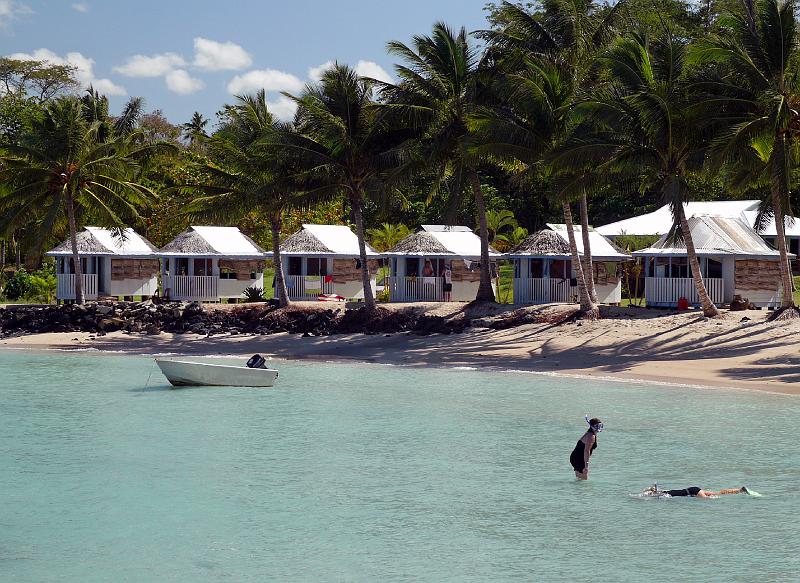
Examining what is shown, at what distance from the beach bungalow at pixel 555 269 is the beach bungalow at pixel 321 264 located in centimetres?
749

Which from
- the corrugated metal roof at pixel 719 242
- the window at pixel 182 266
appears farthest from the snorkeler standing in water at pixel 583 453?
the window at pixel 182 266

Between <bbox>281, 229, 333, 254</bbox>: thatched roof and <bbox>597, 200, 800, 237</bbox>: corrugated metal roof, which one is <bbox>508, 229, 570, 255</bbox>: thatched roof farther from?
<bbox>281, 229, 333, 254</bbox>: thatched roof

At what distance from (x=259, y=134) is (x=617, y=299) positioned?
15.2 meters

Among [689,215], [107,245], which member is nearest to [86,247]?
[107,245]

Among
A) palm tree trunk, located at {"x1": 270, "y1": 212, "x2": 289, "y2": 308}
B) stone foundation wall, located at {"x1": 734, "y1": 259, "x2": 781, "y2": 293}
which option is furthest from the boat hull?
stone foundation wall, located at {"x1": 734, "y1": 259, "x2": 781, "y2": 293}

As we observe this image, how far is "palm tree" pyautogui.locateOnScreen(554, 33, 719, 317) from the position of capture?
31859mm

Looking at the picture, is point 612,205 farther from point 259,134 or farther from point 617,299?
point 259,134

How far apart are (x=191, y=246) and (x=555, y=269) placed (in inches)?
611

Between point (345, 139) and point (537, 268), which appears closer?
point (345, 139)

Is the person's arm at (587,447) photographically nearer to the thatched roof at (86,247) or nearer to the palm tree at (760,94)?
the palm tree at (760,94)

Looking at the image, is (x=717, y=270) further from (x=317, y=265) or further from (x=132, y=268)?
(x=132, y=268)

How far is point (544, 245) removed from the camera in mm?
40156

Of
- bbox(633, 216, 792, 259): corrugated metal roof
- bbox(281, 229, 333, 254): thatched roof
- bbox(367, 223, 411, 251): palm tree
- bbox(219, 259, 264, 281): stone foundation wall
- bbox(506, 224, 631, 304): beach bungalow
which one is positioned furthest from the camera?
bbox(367, 223, 411, 251): palm tree

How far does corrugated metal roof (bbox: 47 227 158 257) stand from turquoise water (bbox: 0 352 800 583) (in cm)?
1776
